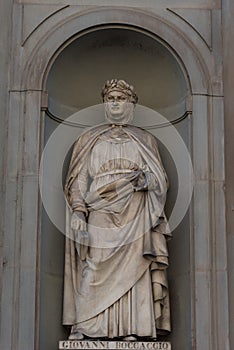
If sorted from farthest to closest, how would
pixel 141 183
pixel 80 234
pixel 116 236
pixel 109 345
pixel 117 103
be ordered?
pixel 117 103
pixel 141 183
pixel 116 236
pixel 80 234
pixel 109 345

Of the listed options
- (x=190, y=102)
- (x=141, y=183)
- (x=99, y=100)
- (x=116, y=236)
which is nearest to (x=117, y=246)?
(x=116, y=236)

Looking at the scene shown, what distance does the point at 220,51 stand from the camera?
12602 millimetres

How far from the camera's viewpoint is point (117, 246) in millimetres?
11961

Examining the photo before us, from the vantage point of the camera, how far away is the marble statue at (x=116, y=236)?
11789 millimetres

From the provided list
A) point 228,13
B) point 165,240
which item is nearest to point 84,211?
point 165,240

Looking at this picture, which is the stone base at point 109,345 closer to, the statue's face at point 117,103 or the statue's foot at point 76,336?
the statue's foot at point 76,336

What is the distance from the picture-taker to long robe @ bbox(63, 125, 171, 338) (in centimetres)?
1178

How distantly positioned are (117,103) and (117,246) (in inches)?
60.1

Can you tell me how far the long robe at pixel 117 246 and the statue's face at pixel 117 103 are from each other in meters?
0.30

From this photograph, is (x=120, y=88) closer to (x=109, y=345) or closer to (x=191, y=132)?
(x=191, y=132)

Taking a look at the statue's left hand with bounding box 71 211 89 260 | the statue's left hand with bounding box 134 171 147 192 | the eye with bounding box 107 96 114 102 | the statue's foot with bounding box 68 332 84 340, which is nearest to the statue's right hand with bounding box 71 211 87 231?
the statue's left hand with bounding box 71 211 89 260

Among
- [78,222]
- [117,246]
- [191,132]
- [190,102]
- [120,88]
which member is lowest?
[117,246]

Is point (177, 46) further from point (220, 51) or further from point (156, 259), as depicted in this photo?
point (156, 259)

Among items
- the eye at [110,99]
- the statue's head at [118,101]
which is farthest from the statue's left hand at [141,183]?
the eye at [110,99]
